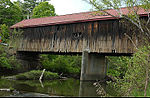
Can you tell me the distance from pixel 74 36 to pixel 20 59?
280 inches

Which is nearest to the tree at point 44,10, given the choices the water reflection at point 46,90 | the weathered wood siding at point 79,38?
the weathered wood siding at point 79,38

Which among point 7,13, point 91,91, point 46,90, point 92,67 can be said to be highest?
point 7,13

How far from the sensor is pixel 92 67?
1475cm

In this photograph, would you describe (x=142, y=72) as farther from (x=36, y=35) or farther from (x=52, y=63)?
(x=52, y=63)

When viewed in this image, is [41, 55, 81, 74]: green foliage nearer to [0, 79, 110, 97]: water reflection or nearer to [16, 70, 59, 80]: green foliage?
[16, 70, 59, 80]: green foliage

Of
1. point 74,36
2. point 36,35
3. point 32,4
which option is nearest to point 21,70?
point 36,35

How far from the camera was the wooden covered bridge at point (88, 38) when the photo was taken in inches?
533

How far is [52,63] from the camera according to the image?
70.1 ft

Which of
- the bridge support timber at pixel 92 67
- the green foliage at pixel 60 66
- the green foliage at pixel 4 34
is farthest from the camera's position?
the green foliage at pixel 4 34

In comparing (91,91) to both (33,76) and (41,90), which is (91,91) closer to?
(41,90)

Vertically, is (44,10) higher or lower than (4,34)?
higher

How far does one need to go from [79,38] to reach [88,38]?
920 millimetres

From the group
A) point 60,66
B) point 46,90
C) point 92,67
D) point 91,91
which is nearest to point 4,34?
point 60,66

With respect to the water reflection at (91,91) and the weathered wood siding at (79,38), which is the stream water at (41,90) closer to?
the water reflection at (91,91)
